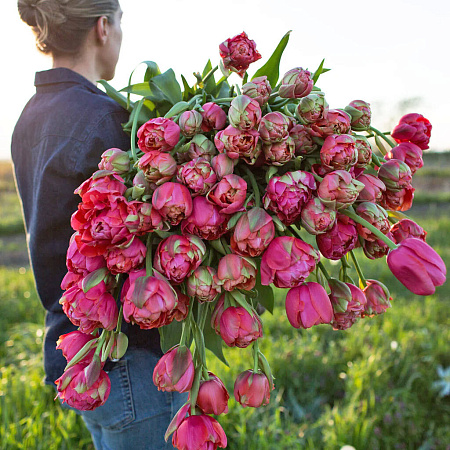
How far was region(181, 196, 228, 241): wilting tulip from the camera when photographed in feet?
1.71

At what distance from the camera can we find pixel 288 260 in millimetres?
532

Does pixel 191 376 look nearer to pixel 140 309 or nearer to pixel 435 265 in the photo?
pixel 140 309

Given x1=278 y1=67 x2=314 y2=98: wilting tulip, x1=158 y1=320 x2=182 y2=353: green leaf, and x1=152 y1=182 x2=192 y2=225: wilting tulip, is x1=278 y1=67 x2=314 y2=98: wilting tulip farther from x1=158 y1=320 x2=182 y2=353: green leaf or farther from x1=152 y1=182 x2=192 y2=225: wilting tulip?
x1=158 y1=320 x2=182 y2=353: green leaf

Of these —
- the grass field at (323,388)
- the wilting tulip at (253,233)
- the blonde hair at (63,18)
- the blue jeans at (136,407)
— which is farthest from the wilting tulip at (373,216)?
the grass field at (323,388)

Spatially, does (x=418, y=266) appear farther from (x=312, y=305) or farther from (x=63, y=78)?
(x=63, y=78)

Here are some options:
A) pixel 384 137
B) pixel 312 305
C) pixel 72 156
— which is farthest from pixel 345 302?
pixel 72 156

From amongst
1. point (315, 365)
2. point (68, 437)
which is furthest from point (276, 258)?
point (315, 365)

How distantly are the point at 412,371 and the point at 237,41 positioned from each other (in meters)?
2.43

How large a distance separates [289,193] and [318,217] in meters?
0.04

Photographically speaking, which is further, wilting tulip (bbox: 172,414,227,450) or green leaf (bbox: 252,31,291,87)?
green leaf (bbox: 252,31,291,87)

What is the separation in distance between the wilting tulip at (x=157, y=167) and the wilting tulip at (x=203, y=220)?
46 mm

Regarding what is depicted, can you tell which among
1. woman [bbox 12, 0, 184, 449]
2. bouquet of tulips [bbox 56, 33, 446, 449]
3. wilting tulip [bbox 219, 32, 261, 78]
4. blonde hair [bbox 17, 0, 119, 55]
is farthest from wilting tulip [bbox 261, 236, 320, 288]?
blonde hair [bbox 17, 0, 119, 55]

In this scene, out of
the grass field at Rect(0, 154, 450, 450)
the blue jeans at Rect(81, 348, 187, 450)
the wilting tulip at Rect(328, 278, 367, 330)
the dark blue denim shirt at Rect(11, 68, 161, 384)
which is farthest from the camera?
the grass field at Rect(0, 154, 450, 450)

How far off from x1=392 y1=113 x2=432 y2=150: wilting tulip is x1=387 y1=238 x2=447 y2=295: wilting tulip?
0.23 metres
